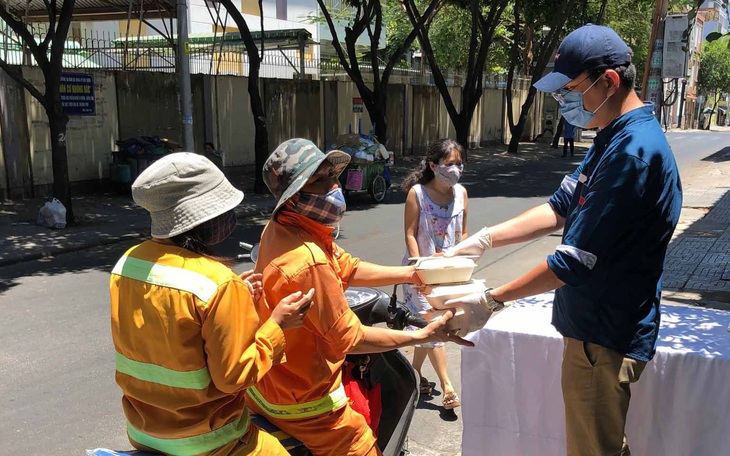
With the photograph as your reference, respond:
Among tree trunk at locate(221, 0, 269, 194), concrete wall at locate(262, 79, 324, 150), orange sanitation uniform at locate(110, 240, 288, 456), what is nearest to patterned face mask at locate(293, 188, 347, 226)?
orange sanitation uniform at locate(110, 240, 288, 456)

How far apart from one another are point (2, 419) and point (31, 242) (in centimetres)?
589

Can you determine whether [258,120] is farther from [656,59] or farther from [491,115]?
[491,115]

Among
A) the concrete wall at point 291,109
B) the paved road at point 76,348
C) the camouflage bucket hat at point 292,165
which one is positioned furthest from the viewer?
the concrete wall at point 291,109

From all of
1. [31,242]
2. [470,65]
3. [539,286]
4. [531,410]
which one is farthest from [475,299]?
[470,65]

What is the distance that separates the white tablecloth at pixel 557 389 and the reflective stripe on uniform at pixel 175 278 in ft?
5.90

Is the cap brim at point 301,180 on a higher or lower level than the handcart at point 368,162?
higher

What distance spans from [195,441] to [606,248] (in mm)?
1489

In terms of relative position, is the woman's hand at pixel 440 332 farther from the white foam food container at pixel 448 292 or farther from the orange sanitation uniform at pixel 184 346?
the orange sanitation uniform at pixel 184 346

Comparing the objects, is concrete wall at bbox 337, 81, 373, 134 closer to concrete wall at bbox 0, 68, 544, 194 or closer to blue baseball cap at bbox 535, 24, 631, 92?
concrete wall at bbox 0, 68, 544, 194

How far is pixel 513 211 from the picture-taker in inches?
490

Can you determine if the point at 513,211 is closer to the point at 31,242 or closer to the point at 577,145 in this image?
the point at 31,242

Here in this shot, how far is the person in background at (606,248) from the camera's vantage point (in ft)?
7.42

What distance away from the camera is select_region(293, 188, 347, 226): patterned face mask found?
230 centimetres

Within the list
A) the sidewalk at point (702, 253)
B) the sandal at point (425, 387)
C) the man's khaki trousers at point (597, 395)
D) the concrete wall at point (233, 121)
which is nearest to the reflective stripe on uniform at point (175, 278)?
the man's khaki trousers at point (597, 395)
